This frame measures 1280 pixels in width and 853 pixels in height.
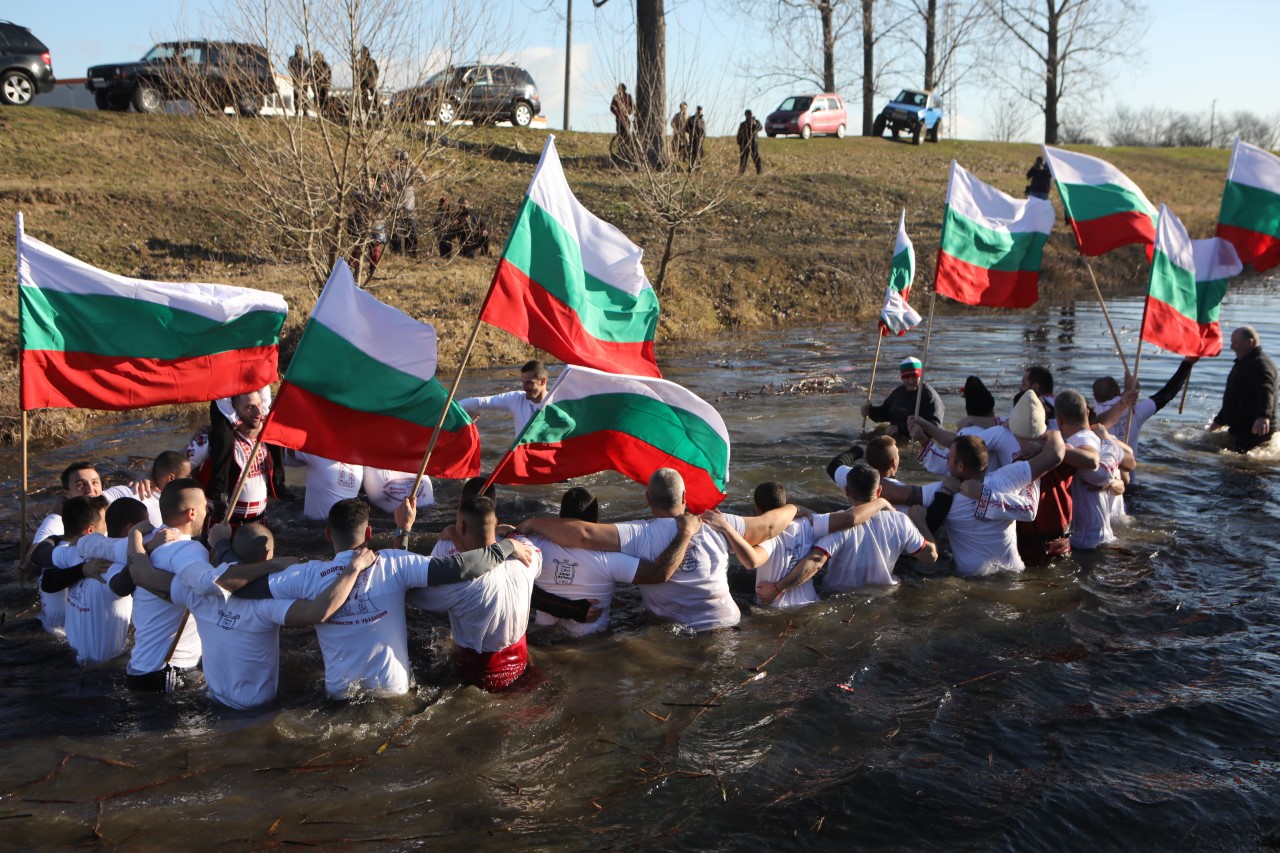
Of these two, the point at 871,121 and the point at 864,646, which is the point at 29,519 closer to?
the point at 864,646

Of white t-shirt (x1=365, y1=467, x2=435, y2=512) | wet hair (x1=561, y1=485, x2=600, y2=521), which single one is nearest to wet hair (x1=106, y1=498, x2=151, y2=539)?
wet hair (x1=561, y1=485, x2=600, y2=521)

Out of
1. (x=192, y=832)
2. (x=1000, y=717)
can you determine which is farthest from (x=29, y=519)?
(x=1000, y=717)

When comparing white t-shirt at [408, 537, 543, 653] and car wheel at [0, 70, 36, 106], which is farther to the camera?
car wheel at [0, 70, 36, 106]

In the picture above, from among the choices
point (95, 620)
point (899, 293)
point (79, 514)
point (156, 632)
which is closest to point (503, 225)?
point (899, 293)

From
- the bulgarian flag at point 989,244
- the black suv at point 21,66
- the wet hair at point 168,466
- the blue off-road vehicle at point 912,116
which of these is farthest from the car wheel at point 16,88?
the blue off-road vehicle at point 912,116

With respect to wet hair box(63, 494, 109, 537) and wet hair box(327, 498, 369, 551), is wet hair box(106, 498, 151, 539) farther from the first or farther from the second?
wet hair box(327, 498, 369, 551)

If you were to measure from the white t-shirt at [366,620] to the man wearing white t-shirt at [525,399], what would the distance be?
3943mm

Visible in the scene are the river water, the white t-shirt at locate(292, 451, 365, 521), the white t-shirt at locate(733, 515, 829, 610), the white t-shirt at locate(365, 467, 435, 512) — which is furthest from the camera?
the white t-shirt at locate(365, 467, 435, 512)

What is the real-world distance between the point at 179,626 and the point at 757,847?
12.6 feet

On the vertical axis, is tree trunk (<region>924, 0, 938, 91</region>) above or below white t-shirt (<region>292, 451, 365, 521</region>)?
above

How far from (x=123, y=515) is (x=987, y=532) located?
6494 mm

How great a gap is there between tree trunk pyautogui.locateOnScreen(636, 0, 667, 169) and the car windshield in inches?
761

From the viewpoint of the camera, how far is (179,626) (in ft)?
22.5

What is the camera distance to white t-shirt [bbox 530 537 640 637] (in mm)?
7426
